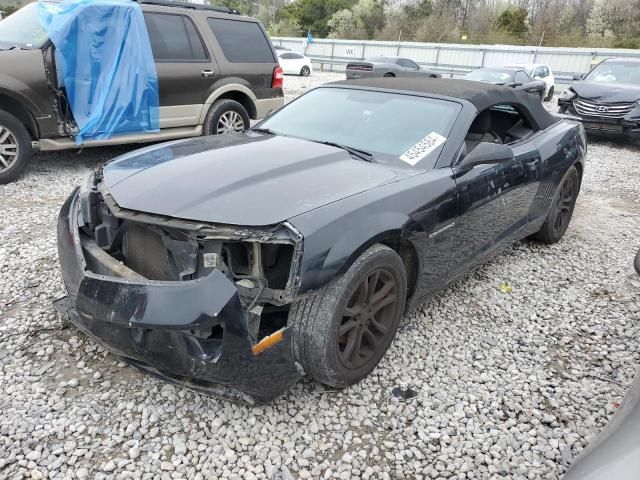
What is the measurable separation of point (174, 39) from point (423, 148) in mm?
4600

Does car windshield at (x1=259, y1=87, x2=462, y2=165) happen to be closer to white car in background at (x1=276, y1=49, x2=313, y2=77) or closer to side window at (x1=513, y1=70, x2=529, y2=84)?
side window at (x1=513, y1=70, x2=529, y2=84)

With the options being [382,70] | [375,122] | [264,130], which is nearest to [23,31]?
[264,130]

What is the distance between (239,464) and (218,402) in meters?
0.39

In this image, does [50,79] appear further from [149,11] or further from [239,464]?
[239,464]

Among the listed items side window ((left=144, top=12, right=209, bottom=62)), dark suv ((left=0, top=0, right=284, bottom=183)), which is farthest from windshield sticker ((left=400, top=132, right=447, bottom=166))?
side window ((left=144, top=12, right=209, bottom=62))

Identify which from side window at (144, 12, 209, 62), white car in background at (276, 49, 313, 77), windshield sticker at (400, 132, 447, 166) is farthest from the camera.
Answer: white car in background at (276, 49, 313, 77)

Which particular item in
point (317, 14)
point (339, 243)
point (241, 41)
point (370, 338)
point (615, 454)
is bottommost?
point (370, 338)

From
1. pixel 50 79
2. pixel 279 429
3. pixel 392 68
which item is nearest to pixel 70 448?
pixel 279 429

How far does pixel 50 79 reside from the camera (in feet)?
17.5

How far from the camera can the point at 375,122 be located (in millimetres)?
3330

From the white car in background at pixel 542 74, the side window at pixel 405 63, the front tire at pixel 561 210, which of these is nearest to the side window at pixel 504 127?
the front tire at pixel 561 210

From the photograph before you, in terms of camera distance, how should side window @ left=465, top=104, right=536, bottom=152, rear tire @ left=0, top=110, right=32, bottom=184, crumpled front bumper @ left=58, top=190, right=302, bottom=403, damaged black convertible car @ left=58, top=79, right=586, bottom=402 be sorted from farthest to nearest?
1. rear tire @ left=0, top=110, right=32, bottom=184
2. side window @ left=465, top=104, right=536, bottom=152
3. damaged black convertible car @ left=58, top=79, right=586, bottom=402
4. crumpled front bumper @ left=58, top=190, right=302, bottom=403

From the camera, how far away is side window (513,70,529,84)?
1451cm

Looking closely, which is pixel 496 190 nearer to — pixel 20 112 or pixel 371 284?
pixel 371 284
